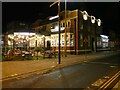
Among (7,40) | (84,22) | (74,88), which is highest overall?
(84,22)

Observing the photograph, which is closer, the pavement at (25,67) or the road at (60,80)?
the road at (60,80)

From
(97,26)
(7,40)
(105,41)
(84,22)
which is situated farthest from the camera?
(105,41)

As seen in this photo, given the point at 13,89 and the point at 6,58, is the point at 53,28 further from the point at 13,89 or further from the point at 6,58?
the point at 13,89

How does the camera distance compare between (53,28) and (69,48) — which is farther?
(53,28)

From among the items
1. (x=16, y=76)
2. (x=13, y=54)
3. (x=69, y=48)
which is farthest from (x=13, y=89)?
(x=69, y=48)

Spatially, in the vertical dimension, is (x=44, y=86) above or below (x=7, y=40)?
below

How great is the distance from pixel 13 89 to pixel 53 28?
3530cm

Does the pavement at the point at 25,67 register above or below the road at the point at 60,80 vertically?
above

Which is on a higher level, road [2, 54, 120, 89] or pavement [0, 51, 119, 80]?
pavement [0, 51, 119, 80]

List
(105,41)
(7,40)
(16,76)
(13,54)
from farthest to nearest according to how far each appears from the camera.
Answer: (105,41), (7,40), (13,54), (16,76)

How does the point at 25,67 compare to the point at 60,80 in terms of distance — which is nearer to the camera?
the point at 60,80

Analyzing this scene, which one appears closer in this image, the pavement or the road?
the road

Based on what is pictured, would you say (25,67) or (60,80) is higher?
(25,67)

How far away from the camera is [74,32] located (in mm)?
40531
